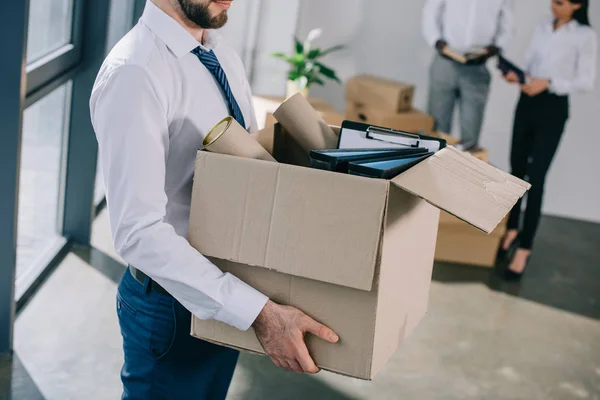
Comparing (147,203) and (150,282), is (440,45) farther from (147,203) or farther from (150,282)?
(147,203)

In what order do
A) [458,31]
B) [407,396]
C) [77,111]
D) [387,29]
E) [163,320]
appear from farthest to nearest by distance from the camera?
1. [387,29]
2. [458,31]
3. [77,111]
4. [407,396]
5. [163,320]

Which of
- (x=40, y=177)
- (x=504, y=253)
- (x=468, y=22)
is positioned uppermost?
(x=468, y=22)

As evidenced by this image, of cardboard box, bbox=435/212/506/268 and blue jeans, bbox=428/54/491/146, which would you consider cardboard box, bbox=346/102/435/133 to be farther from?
cardboard box, bbox=435/212/506/268

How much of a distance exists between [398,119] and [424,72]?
91 cm

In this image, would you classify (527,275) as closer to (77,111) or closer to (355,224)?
(77,111)

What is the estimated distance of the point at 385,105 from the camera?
15.2 feet

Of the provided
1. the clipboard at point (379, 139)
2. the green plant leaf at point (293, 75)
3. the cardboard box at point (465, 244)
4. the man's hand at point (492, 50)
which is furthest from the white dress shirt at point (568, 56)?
the clipboard at point (379, 139)

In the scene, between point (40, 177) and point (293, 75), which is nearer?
point (40, 177)

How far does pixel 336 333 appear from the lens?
1.38 metres

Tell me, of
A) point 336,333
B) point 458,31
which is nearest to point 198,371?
point 336,333

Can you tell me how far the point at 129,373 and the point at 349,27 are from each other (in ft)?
13.1

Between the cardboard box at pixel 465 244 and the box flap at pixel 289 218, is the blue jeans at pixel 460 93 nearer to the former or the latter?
the cardboard box at pixel 465 244

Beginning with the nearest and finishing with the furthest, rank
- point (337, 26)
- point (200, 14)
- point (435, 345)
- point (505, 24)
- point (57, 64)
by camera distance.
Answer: point (200, 14) → point (57, 64) → point (435, 345) → point (505, 24) → point (337, 26)

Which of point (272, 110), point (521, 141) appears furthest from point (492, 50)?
point (272, 110)
